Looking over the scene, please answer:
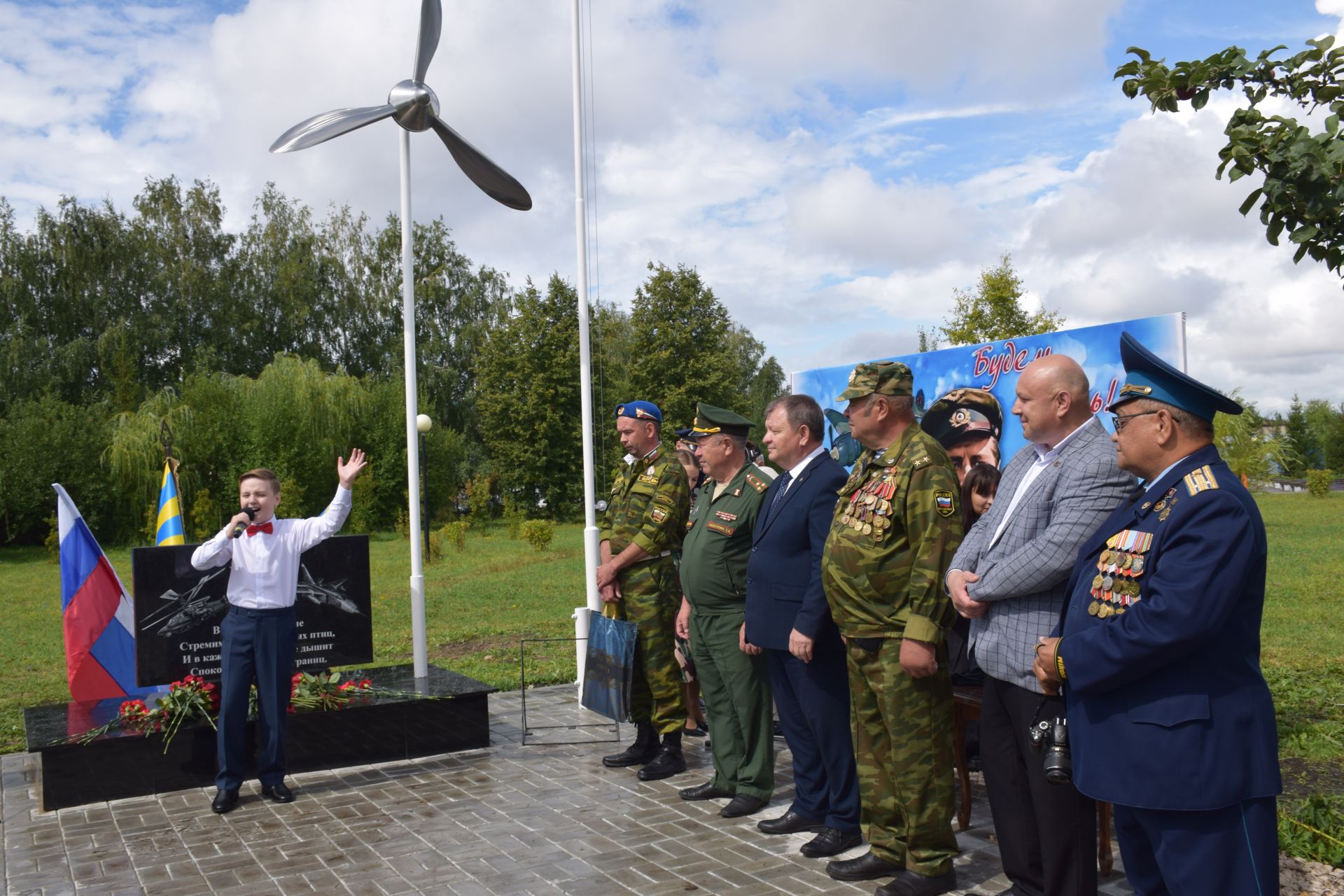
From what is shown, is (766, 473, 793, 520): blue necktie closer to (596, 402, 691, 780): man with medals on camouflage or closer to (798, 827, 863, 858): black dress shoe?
(596, 402, 691, 780): man with medals on camouflage

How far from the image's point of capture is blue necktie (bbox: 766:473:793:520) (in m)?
5.04

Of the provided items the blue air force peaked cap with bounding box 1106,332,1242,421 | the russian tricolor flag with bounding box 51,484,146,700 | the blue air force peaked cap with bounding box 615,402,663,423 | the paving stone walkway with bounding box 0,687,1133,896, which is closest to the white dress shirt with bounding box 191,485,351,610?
the paving stone walkway with bounding box 0,687,1133,896

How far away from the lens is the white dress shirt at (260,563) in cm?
589

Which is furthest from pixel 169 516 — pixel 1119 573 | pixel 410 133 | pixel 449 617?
pixel 449 617

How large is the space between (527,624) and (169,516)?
6744 millimetres

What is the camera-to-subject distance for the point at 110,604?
7.10 meters

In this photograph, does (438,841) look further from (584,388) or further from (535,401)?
(535,401)

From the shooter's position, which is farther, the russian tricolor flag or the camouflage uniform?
the russian tricolor flag

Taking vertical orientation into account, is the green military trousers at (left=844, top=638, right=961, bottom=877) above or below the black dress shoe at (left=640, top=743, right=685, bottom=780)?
above

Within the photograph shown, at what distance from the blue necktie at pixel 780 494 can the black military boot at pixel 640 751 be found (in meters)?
2.10

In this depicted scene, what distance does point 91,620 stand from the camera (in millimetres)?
7027

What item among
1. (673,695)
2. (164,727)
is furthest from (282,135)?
(673,695)

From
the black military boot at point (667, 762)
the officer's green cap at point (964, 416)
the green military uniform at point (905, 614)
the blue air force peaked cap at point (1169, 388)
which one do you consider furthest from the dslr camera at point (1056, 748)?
the black military boot at point (667, 762)

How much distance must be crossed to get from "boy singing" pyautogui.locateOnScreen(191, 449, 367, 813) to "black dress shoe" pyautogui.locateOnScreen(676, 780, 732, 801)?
2.28 m
